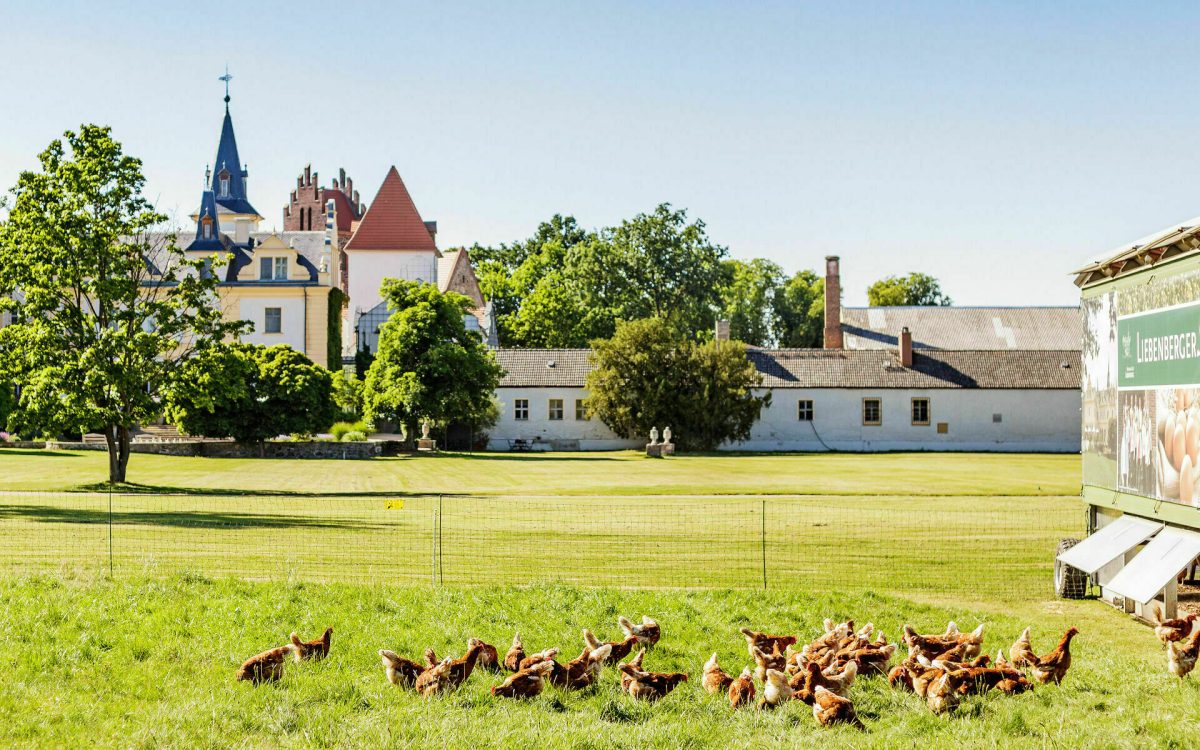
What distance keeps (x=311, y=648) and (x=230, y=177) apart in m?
80.4

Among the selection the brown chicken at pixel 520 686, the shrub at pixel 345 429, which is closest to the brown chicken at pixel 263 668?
the brown chicken at pixel 520 686

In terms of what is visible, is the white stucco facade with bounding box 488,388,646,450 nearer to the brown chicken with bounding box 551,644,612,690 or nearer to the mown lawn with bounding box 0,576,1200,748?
the mown lawn with bounding box 0,576,1200,748

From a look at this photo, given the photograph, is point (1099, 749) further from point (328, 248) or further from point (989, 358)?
point (328, 248)

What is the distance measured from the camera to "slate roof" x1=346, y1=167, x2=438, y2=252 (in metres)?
87.8

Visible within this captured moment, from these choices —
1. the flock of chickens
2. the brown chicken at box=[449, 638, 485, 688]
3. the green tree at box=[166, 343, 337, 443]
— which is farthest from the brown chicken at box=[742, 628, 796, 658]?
the green tree at box=[166, 343, 337, 443]

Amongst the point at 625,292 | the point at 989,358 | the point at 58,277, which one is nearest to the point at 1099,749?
the point at 58,277

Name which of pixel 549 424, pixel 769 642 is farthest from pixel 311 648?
pixel 549 424

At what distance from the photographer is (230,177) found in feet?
282

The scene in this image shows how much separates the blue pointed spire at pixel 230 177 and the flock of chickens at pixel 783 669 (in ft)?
259

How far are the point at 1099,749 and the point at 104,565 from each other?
11.8m

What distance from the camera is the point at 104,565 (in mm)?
15578

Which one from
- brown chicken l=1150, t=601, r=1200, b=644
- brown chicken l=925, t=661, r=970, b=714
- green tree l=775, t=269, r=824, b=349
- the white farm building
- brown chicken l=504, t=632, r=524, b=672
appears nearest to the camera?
brown chicken l=925, t=661, r=970, b=714

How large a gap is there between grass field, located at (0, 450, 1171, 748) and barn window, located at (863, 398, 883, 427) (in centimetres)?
3447

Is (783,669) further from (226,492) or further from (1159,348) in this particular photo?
(226,492)
